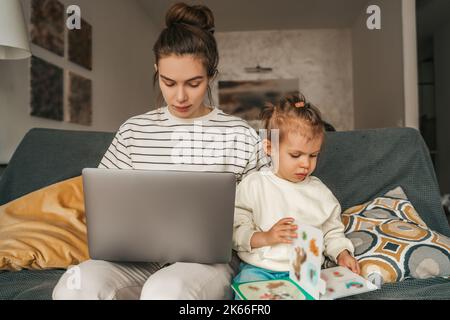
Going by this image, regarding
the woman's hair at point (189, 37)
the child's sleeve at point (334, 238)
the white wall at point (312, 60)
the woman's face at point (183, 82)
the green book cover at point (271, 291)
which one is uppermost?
the white wall at point (312, 60)

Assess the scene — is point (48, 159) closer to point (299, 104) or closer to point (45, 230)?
point (45, 230)

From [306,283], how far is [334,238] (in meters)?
0.30

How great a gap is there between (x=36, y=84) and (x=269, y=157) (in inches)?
64.5

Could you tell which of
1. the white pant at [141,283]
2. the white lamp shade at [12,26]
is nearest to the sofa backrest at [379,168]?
the white pant at [141,283]

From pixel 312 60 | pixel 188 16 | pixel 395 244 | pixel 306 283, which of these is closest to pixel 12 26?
pixel 188 16

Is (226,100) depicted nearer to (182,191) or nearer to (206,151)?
(206,151)

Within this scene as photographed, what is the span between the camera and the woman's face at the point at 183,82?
44.1 inches

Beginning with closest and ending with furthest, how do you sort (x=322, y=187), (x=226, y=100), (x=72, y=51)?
(x=322, y=187), (x=72, y=51), (x=226, y=100)

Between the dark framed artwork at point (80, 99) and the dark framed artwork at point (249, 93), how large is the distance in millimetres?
2853

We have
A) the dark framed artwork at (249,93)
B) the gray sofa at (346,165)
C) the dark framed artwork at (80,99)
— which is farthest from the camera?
the dark framed artwork at (249,93)

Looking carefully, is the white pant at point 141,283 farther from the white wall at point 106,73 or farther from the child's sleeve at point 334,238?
the white wall at point 106,73

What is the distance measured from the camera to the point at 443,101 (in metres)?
4.89

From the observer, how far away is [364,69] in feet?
15.4
